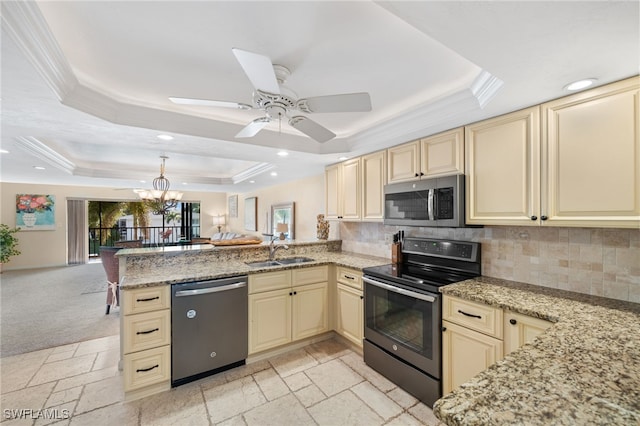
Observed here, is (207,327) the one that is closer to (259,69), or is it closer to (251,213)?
(259,69)

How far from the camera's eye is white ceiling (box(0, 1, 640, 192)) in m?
1.13

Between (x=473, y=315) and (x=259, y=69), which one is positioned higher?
(x=259, y=69)

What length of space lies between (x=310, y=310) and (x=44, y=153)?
412 centimetres

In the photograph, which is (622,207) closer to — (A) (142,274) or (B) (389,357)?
(B) (389,357)

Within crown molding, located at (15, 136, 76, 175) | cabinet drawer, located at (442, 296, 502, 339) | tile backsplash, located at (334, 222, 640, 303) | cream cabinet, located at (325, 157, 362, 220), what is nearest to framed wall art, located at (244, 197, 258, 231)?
crown molding, located at (15, 136, 76, 175)

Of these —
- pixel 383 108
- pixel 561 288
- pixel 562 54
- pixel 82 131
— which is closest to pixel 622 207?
pixel 561 288

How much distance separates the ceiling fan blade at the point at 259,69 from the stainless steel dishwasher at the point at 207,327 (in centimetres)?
177

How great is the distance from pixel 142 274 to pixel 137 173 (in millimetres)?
4069

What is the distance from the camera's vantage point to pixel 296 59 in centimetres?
170

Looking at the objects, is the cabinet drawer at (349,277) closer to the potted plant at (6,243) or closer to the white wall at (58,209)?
the white wall at (58,209)

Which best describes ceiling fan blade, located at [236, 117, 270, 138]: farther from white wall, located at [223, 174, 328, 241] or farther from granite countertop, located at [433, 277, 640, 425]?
white wall, located at [223, 174, 328, 241]

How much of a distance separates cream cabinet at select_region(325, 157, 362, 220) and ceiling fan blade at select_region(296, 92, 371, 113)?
5.52 feet

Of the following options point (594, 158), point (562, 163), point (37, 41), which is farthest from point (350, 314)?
point (37, 41)

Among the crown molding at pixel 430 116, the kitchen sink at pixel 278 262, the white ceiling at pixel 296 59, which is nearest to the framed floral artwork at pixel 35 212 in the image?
the white ceiling at pixel 296 59
